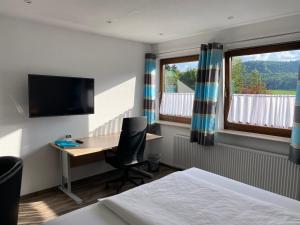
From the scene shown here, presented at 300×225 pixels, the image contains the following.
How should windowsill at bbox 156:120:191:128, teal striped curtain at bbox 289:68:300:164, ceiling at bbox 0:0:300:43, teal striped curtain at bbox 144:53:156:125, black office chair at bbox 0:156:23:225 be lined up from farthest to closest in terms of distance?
teal striped curtain at bbox 144:53:156:125
windowsill at bbox 156:120:191:128
teal striped curtain at bbox 289:68:300:164
ceiling at bbox 0:0:300:43
black office chair at bbox 0:156:23:225

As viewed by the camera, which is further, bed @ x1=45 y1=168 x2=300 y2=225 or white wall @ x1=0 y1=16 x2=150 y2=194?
white wall @ x1=0 y1=16 x2=150 y2=194

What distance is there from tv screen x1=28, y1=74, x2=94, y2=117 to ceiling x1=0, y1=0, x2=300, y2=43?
76 cm

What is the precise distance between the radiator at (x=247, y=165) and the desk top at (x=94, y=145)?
0.74m

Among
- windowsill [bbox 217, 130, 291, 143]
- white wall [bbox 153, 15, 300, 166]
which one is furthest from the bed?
white wall [bbox 153, 15, 300, 166]

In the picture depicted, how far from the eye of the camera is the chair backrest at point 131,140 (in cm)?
297

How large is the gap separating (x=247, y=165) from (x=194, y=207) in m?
Result: 1.75

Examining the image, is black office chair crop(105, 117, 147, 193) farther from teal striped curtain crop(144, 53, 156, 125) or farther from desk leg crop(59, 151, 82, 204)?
teal striped curtain crop(144, 53, 156, 125)

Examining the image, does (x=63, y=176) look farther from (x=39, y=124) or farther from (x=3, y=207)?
(x=3, y=207)

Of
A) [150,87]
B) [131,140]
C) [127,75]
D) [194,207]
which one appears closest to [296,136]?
[194,207]

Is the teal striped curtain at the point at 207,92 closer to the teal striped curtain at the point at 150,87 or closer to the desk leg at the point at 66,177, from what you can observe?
the teal striped curtain at the point at 150,87

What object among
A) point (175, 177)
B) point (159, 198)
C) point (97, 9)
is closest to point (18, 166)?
point (159, 198)

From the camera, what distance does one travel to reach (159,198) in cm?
172

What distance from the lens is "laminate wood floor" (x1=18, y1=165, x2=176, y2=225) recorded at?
2.61 meters

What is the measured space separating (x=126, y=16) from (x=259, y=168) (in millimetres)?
2535
